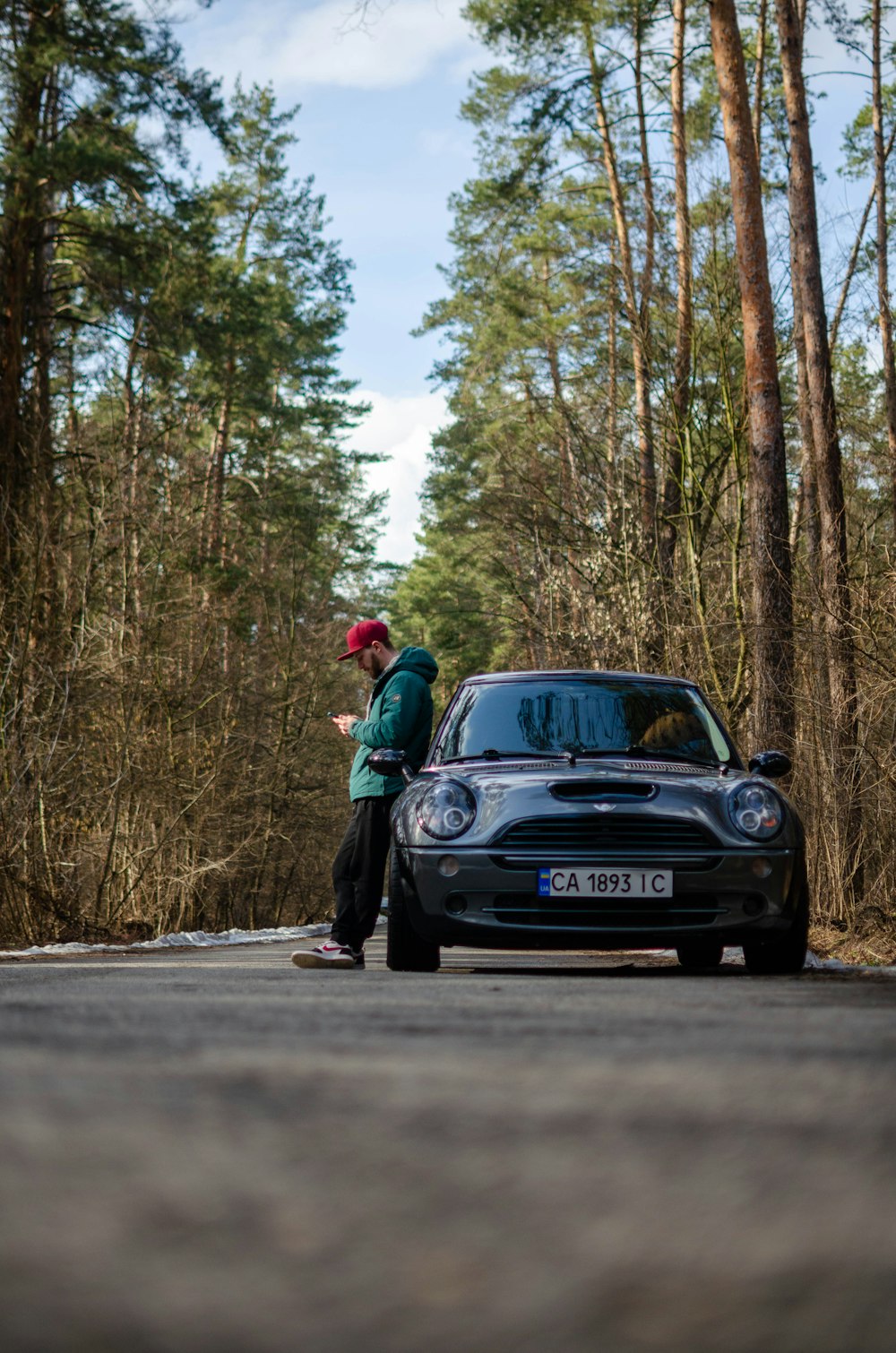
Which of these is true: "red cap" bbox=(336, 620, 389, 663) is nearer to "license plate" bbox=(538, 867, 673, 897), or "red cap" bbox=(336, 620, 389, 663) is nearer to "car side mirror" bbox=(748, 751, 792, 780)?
"car side mirror" bbox=(748, 751, 792, 780)

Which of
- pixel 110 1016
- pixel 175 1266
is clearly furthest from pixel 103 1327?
pixel 110 1016

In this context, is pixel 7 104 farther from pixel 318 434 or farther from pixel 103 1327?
pixel 318 434

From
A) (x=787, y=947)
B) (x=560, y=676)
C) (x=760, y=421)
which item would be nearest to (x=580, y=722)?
(x=560, y=676)

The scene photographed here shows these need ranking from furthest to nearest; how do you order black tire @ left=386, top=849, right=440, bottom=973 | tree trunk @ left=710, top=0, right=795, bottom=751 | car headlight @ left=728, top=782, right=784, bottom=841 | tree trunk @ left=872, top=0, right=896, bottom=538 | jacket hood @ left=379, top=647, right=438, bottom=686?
tree trunk @ left=872, top=0, right=896, bottom=538
tree trunk @ left=710, top=0, right=795, bottom=751
jacket hood @ left=379, top=647, right=438, bottom=686
black tire @ left=386, top=849, right=440, bottom=973
car headlight @ left=728, top=782, right=784, bottom=841

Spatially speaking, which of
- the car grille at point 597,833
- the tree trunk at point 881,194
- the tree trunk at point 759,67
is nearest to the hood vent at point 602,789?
the car grille at point 597,833

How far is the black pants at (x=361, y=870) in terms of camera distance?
8953 millimetres

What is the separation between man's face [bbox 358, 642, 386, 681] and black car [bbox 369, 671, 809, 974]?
1351 millimetres

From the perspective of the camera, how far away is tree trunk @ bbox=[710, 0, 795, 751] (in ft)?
50.0

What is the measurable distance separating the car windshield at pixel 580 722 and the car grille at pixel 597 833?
105cm

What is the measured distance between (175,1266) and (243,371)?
3311 cm

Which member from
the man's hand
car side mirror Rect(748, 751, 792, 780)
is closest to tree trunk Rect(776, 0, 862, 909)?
car side mirror Rect(748, 751, 792, 780)

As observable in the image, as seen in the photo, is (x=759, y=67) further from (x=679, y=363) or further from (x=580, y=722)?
(x=580, y=722)

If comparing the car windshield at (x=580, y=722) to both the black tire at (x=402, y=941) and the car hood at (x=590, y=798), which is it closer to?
the car hood at (x=590, y=798)

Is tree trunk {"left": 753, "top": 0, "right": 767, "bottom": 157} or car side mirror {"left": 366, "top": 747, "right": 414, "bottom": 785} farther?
tree trunk {"left": 753, "top": 0, "right": 767, "bottom": 157}
